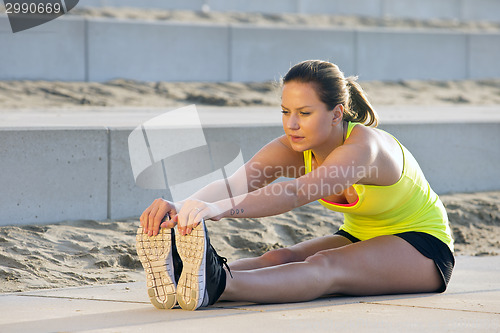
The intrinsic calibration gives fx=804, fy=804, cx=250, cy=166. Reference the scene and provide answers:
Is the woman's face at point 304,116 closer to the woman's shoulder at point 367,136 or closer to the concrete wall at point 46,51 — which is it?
the woman's shoulder at point 367,136

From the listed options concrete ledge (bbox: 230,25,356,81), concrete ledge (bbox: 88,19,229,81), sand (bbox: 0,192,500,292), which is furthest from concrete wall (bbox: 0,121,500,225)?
concrete ledge (bbox: 230,25,356,81)

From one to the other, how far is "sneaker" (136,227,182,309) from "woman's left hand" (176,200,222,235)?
14cm

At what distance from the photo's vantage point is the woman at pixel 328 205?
3.30 metres

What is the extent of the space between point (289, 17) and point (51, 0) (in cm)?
555

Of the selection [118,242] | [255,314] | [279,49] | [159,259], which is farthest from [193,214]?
[279,49]

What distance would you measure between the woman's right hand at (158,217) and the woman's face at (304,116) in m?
0.64

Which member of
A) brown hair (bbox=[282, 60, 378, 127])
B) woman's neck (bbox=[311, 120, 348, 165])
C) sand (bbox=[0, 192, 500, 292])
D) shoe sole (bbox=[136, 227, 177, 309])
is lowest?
sand (bbox=[0, 192, 500, 292])

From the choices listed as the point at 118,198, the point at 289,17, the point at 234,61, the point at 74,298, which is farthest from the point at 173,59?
the point at 74,298

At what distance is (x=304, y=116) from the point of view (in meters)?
3.54

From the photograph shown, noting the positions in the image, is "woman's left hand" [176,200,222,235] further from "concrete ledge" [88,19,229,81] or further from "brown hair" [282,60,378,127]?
"concrete ledge" [88,19,229,81]

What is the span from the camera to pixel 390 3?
63.7 feet

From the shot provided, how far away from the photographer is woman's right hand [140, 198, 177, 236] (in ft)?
10.8

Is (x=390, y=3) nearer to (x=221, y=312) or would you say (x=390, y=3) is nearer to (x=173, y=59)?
(x=173, y=59)

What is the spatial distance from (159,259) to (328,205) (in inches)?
36.0
